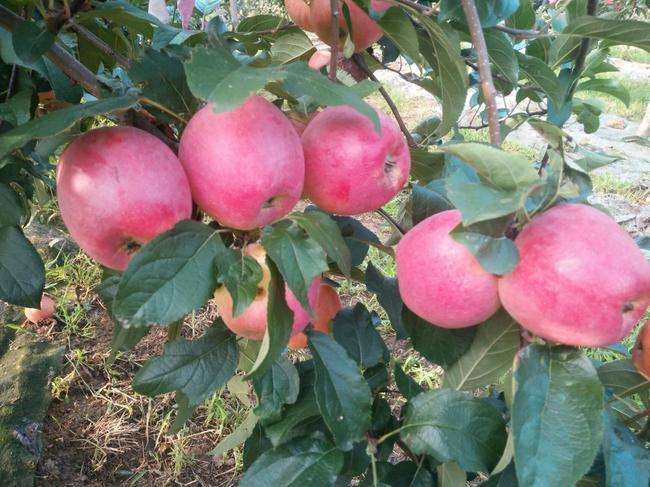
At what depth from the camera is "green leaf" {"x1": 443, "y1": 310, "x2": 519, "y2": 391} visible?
0.73 metres

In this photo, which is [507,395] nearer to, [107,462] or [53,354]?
[107,462]

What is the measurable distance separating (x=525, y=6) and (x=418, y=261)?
79 centimetres

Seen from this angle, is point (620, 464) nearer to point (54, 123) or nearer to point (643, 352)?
point (643, 352)

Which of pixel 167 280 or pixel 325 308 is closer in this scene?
pixel 167 280

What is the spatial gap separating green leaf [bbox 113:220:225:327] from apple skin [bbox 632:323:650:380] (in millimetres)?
557

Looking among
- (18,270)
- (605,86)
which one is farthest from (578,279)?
(605,86)

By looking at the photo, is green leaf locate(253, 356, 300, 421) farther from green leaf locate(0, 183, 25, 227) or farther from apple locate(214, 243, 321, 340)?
green leaf locate(0, 183, 25, 227)

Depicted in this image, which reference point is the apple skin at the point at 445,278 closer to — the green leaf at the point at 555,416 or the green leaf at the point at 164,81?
the green leaf at the point at 555,416

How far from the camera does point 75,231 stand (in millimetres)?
564

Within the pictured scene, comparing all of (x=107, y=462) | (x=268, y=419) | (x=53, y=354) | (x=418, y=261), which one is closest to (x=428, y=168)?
(x=418, y=261)

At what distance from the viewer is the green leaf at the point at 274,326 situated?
53 centimetres

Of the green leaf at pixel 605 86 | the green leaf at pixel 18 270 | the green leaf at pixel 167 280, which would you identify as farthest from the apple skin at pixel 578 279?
the green leaf at pixel 605 86

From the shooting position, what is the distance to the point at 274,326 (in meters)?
0.54

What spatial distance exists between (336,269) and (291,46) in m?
0.42
